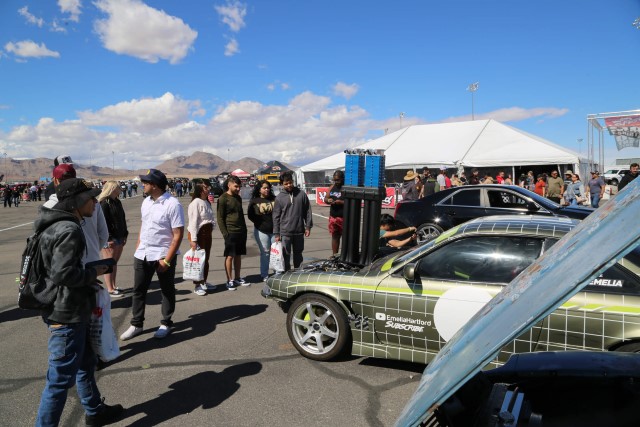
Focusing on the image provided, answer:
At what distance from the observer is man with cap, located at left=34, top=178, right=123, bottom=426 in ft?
8.55

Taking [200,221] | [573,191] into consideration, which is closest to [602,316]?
[200,221]

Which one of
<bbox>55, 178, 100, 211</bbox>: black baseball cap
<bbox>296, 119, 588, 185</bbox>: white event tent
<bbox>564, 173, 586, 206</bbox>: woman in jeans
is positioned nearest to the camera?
<bbox>55, 178, 100, 211</bbox>: black baseball cap

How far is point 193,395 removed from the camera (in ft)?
11.5

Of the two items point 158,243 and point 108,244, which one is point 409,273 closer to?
point 158,243

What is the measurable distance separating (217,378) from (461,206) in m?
6.87

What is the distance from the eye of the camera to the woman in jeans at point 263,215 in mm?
6730

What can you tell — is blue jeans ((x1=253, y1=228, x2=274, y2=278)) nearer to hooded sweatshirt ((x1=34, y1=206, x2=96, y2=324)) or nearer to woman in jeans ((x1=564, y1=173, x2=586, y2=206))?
hooded sweatshirt ((x1=34, y1=206, x2=96, y2=324))

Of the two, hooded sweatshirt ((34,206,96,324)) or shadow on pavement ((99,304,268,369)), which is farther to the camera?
shadow on pavement ((99,304,268,369))

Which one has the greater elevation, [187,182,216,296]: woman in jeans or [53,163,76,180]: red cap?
[53,163,76,180]: red cap

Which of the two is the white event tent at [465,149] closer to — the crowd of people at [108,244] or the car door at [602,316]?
the crowd of people at [108,244]

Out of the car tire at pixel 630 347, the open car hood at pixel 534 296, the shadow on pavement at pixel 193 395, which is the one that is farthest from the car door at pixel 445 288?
the open car hood at pixel 534 296

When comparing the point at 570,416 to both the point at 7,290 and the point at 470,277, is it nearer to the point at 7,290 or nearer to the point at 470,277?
the point at 470,277

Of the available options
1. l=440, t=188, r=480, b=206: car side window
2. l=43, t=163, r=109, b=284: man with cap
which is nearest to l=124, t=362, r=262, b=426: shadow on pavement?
l=43, t=163, r=109, b=284: man with cap

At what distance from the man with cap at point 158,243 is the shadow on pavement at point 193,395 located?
1.22 m
